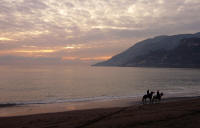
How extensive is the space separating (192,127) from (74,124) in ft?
23.6

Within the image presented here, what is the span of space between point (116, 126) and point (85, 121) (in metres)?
2.97

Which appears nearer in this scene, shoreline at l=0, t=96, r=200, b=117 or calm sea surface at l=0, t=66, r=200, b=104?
shoreline at l=0, t=96, r=200, b=117

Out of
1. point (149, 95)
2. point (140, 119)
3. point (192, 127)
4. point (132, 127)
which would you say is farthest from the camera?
point (149, 95)

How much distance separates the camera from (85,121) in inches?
572

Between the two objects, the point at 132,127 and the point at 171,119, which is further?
the point at 171,119

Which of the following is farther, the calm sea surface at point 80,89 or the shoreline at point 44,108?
the calm sea surface at point 80,89

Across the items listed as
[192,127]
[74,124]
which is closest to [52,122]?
[74,124]

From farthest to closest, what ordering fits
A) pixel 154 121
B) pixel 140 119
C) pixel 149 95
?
pixel 149 95 < pixel 140 119 < pixel 154 121

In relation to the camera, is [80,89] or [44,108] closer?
[44,108]

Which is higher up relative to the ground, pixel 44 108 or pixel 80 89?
pixel 80 89

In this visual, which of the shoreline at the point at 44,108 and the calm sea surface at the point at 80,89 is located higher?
the calm sea surface at the point at 80,89

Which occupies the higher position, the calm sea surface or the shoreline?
the calm sea surface

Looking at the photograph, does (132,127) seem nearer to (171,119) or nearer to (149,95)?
(171,119)

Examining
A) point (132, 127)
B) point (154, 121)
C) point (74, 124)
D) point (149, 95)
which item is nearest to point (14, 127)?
point (74, 124)
